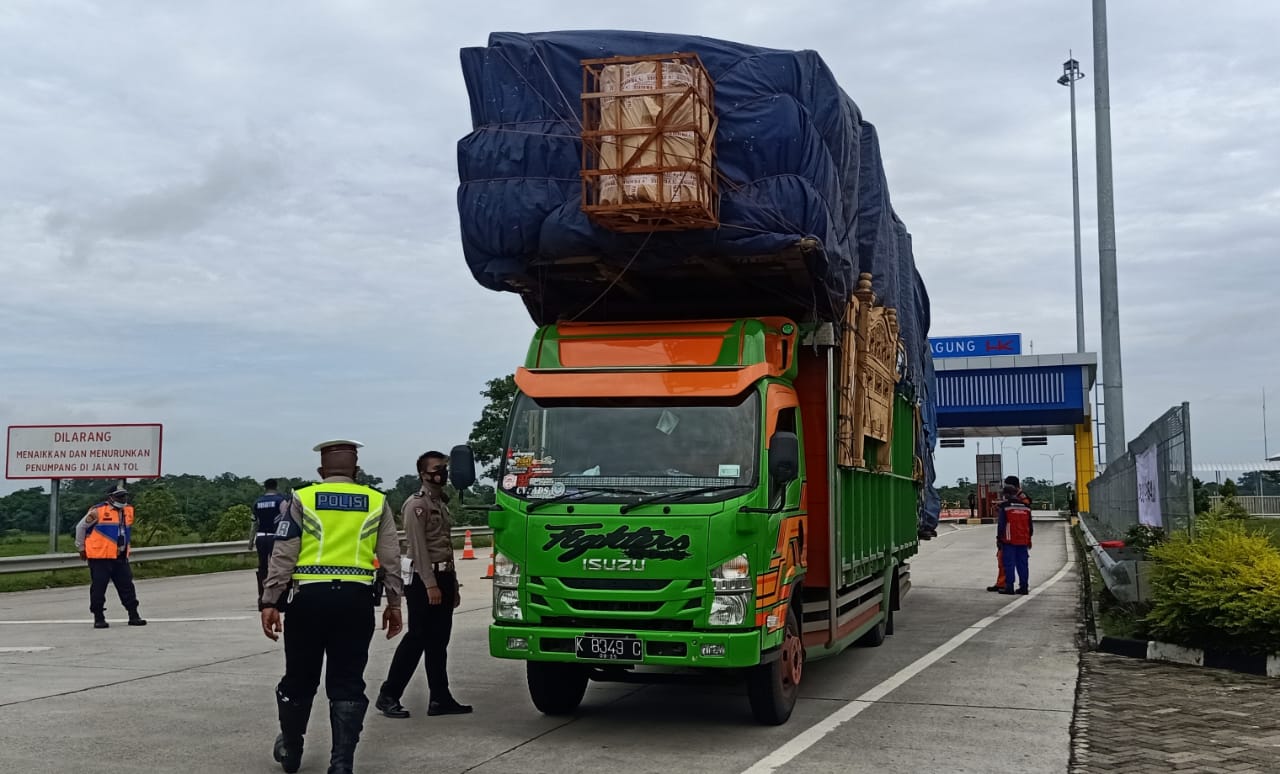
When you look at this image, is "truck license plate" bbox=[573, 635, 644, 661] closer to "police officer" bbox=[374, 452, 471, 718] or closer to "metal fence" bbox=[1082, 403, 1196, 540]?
"police officer" bbox=[374, 452, 471, 718]

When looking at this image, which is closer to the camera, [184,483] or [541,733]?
[541,733]

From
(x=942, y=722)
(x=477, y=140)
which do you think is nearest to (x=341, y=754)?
(x=942, y=722)

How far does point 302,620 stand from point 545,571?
1.68 metres

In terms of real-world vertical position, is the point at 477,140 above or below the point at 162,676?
above

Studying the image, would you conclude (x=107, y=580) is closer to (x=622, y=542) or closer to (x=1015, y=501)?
(x=622, y=542)

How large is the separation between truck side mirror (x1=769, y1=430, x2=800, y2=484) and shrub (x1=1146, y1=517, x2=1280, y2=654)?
503 cm

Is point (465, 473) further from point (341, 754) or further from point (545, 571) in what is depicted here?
point (341, 754)

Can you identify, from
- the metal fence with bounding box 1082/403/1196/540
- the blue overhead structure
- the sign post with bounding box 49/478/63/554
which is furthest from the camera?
the blue overhead structure

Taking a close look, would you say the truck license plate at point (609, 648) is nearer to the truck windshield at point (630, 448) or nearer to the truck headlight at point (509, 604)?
the truck headlight at point (509, 604)

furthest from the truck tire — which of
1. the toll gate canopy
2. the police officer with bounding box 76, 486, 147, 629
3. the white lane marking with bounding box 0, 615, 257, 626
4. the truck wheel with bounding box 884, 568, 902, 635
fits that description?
the toll gate canopy

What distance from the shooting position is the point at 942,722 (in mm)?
8148

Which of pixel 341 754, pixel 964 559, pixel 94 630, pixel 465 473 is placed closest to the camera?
pixel 341 754

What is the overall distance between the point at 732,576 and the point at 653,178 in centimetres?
273

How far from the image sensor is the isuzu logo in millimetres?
7285
